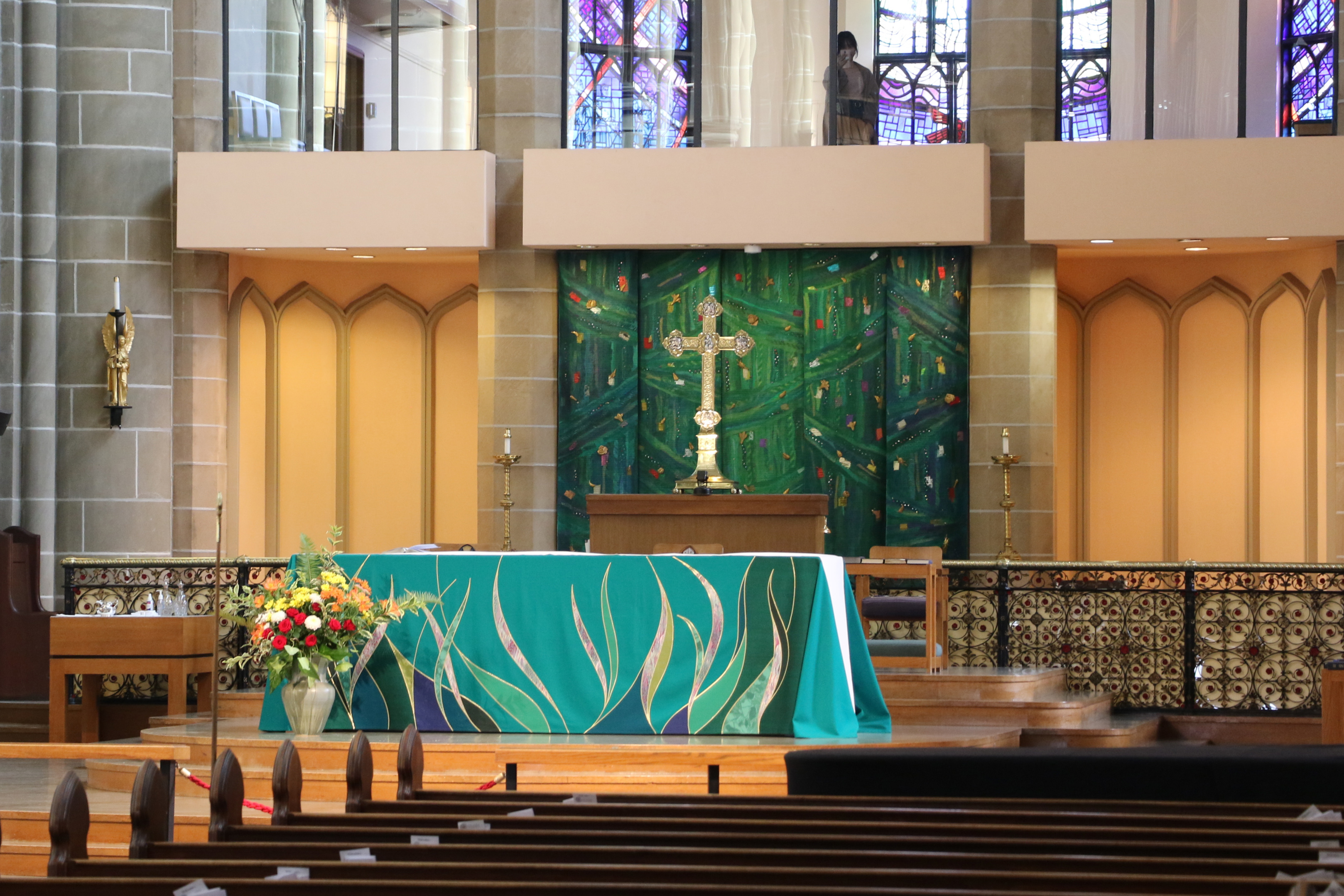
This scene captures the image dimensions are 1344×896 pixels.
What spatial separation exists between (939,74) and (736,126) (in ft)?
5.50

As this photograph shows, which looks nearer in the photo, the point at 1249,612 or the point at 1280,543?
the point at 1249,612

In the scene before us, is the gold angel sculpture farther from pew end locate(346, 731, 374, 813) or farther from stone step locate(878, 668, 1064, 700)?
pew end locate(346, 731, 374, 813)

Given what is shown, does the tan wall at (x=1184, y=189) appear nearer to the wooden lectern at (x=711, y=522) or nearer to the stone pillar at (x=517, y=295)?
the stone pillar at (x=517, y=295)

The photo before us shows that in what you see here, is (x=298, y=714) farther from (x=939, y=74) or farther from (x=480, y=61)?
(x=939, y=74)

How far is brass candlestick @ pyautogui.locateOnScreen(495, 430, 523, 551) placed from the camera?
12.9 metres

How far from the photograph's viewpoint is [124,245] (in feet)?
A: 42.8

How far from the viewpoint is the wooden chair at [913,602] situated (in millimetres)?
9102

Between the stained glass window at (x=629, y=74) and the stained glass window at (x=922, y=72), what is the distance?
5.04ft

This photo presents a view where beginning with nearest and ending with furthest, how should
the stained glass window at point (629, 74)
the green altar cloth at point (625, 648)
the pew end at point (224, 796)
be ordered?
the pew end at point (224, 796), the green altar cloth at point (625, 648), the stained glass window at point (629, 74)

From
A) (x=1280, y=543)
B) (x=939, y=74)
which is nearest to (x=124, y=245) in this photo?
(x=939, y=74)

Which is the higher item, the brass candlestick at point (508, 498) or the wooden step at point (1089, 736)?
the brass candlestick at point (508, 498)

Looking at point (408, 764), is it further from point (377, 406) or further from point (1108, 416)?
point (1108, 416)

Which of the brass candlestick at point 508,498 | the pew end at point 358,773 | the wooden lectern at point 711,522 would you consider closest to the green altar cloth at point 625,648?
the wooden lectern at point 711,522

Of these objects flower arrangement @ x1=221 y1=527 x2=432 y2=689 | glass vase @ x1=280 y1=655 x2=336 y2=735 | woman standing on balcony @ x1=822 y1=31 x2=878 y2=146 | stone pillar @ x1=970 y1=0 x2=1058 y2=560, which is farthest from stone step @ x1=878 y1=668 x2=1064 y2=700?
woman standing on balcony @ x1=822 y1=31 x2=878 y2=146
